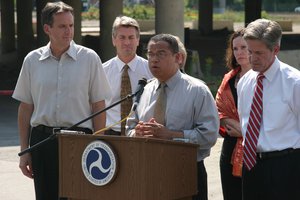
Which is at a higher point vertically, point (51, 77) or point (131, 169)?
point (51, 77)

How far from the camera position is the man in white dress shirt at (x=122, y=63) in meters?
6.68

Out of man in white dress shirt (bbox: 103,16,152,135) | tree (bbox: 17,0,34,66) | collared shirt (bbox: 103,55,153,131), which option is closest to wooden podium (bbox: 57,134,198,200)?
man in white dress shirt (bbox: 103,16,152,135)

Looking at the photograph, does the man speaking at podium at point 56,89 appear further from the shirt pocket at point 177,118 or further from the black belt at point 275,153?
the black belt at point 275,153

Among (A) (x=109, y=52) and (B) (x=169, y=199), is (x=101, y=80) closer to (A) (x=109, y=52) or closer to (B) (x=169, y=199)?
(B) (x=169, y=199)

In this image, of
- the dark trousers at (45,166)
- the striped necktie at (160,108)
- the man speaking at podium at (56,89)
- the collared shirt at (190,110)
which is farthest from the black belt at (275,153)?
the dark trousers at (45,166)

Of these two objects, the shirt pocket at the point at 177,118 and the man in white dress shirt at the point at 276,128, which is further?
the shirt pocket at the point at 177,118

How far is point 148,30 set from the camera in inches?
2117

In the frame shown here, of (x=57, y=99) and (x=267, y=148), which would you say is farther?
(x=57, y=99)

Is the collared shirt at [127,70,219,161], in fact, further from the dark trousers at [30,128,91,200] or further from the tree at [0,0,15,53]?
the tree at [0,0,15,53]

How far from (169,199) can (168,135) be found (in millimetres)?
453

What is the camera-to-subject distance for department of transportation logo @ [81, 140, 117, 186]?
15.4 ft

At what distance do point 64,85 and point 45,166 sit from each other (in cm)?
63

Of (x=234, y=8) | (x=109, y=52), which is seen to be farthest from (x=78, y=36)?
(x=234, y=8)

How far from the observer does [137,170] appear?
4609mm
